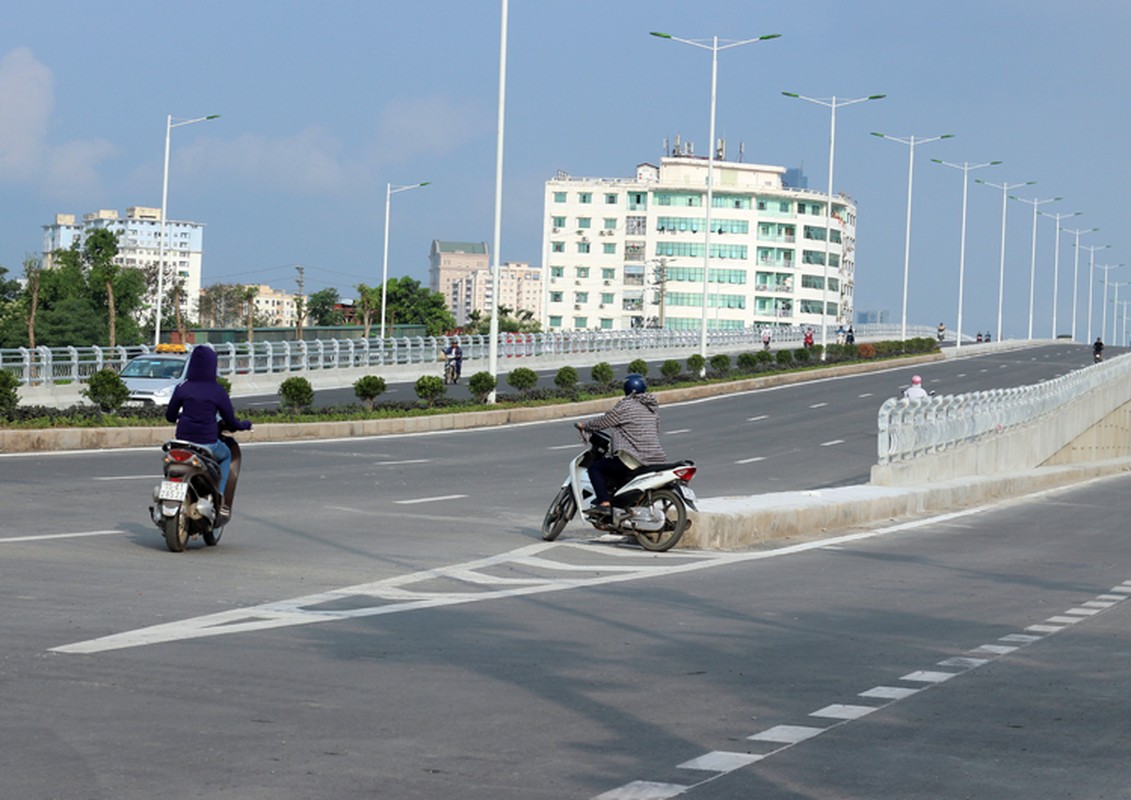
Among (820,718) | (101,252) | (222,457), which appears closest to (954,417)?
(222,457)

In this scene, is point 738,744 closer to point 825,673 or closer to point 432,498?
point 825,673

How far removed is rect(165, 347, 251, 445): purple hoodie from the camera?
14.2 metres

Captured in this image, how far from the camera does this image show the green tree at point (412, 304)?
15325cm

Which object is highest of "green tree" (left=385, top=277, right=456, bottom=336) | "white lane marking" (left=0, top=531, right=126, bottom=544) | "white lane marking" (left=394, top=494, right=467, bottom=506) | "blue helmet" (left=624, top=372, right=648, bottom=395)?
"green tree" (left=385, top=277, right=456, bottom=336)

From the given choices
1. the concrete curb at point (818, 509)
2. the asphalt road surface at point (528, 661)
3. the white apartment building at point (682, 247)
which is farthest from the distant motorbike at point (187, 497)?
the white apartment building at point (682, 247)

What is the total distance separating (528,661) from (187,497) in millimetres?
5749

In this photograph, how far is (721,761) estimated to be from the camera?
6.52m

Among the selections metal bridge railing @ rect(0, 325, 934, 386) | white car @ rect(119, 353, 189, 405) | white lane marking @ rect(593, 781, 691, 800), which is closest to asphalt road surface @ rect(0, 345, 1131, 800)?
white lane marking @ rect(593, 781, 691, 800)

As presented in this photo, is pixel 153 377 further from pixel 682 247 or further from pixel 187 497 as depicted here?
pixel 682 247

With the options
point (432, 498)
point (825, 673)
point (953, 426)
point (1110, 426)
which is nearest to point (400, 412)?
point (953, 426)

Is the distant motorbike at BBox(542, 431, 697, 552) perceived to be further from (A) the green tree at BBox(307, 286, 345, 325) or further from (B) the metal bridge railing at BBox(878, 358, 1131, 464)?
(A) the green tree at BBox(307, 286, 345, 325)

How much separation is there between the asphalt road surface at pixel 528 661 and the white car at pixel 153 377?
17210mm

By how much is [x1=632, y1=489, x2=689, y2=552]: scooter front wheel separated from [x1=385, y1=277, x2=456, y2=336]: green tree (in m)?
137

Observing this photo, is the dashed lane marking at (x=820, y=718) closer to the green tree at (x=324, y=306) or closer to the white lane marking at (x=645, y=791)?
the white lane marking at (x=645, y=791)
